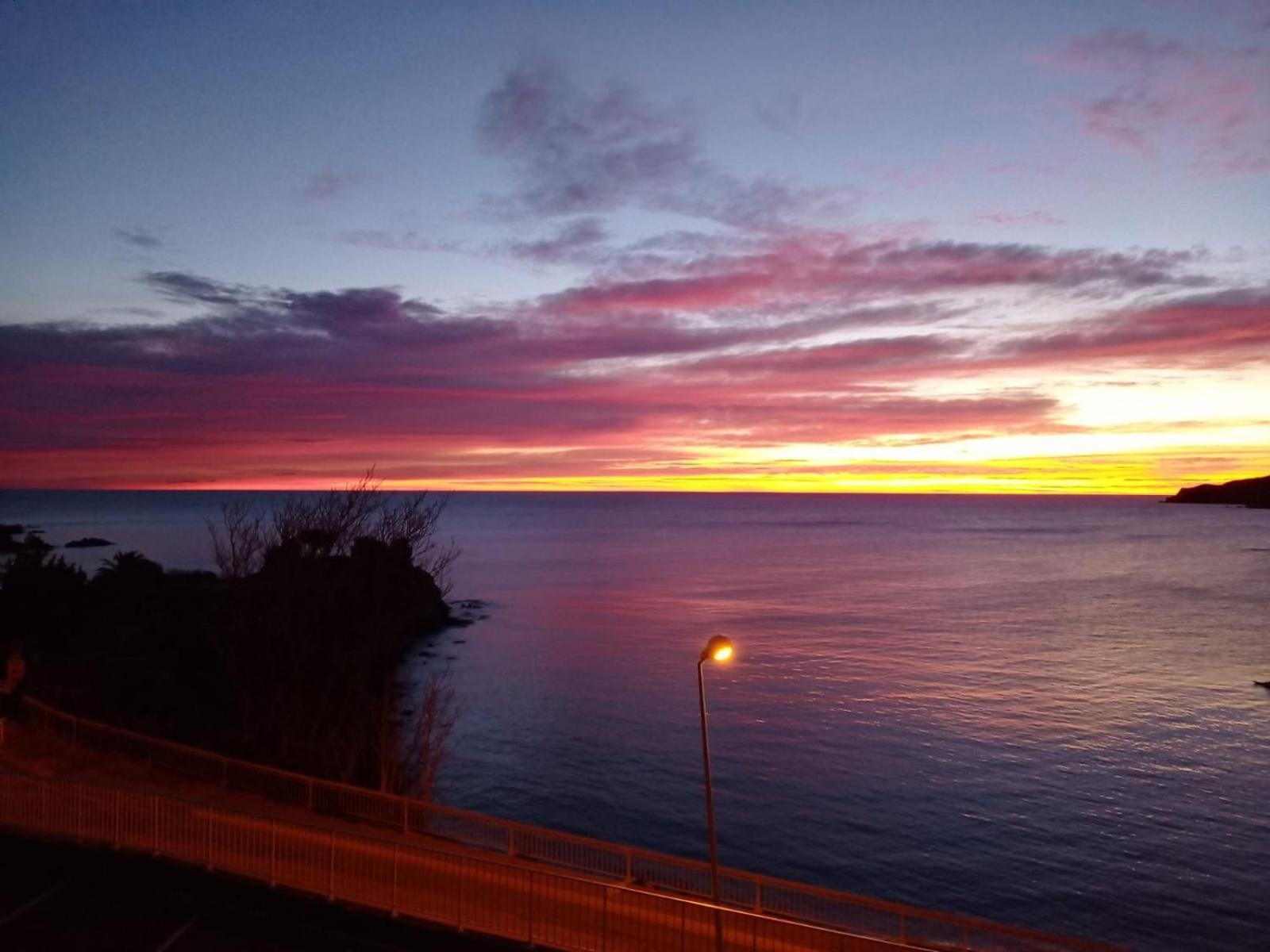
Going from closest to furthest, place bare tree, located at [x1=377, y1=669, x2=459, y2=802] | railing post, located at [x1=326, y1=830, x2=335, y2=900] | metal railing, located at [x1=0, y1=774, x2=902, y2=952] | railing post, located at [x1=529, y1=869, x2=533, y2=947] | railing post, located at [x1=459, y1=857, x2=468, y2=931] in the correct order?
metal railing, located at [x1=0, y1=774, x2=902, y2=952] < railing post, located at [x1=529, y1=869, x2=533, y2=947] < railing post, located at [x1=459, y1=857, x2=468, y2=931] < railing post, located at [x1=326, y1=830, x2=335, y2=900] < bare tree, located at [x1=377, y1=669, x2=459, y2=802]

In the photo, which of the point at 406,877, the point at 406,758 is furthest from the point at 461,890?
the point at 406,758

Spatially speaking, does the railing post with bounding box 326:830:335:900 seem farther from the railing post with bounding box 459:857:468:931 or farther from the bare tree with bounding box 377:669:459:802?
the bare tree with bounding box 377:669:459:802

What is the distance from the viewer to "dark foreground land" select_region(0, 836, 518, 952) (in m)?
12.9

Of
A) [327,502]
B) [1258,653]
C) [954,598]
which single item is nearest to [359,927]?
[327,502]

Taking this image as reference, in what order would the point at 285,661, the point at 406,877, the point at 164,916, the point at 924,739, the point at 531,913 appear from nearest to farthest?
1. the point at 531,913
2. the point at 164,916
3. the point at 406,877
4. the point at 285,661
5. the point at 924,739

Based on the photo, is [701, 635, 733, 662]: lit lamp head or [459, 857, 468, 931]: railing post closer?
[701, 635, 733, 662]: lit lamp head

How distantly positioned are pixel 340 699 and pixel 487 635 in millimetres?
38891

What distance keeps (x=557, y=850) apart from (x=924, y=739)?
72.6 ft

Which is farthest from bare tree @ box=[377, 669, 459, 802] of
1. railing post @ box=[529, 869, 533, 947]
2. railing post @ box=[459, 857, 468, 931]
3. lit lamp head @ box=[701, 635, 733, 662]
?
lit lamp head @ box=[701, 635, 733, 662]

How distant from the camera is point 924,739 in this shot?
4181 centimetres

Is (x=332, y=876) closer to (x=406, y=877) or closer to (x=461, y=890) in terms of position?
(x=406, y=877)

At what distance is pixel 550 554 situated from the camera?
141125 mm

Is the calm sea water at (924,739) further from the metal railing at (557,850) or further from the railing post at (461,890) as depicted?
the railing post at (461,890)

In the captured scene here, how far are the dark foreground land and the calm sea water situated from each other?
1722 centimetres
